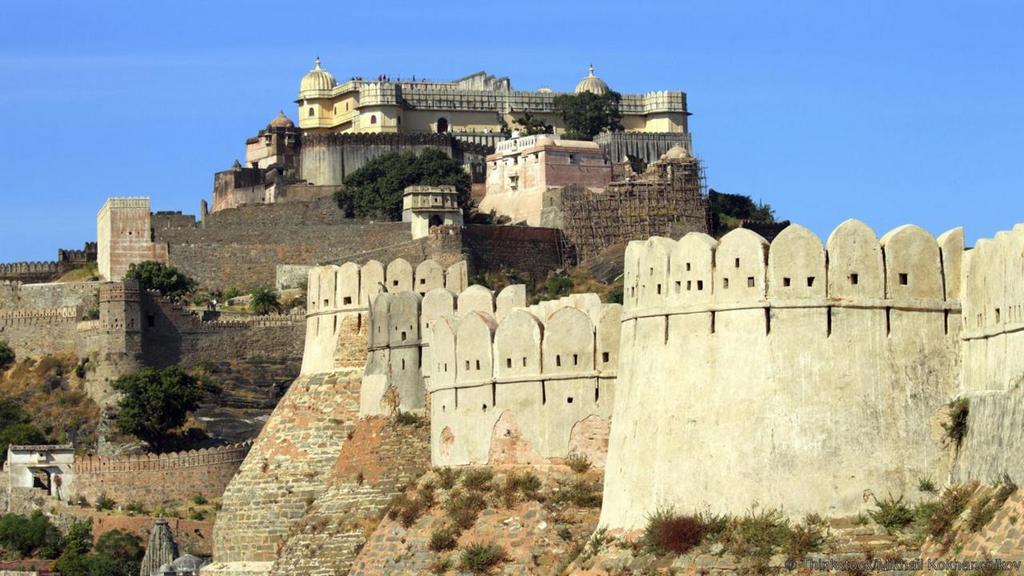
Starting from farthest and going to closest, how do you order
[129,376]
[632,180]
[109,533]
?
[632,180]
[129,376]
[109,533]

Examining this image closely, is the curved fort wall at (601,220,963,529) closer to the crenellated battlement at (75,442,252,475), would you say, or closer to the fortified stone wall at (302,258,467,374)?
the fortified stone wall at (302,258,467,374)

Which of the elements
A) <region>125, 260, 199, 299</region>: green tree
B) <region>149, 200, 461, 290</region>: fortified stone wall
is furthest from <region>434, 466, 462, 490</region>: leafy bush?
<region>149, 200, 461, 290</region>: fortified stone wall

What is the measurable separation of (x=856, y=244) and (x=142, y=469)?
2333 inches

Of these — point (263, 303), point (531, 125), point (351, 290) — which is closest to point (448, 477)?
point (351, 290)

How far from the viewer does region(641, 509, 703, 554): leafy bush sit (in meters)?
38.7

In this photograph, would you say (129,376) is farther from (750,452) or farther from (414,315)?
(750,452)

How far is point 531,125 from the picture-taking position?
141m

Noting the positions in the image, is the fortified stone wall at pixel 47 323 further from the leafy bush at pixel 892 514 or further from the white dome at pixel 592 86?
the leafy bush at pixel 892 514

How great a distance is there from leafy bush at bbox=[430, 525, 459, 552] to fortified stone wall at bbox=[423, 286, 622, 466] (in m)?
1.35

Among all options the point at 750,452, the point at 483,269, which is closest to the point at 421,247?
the point at 483,269

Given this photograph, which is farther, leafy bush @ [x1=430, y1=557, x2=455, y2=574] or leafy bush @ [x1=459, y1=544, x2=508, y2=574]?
leafy bush @ [x1=430, y1=557, x2=455, y2=574]

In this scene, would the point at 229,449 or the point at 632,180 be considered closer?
the point at 229,449

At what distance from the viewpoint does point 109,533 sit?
295 ft

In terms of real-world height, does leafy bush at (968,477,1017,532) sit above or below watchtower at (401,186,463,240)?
below
